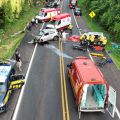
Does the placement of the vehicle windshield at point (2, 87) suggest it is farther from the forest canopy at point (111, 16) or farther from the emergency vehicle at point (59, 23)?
the emergency vehicle at point (59, 23)

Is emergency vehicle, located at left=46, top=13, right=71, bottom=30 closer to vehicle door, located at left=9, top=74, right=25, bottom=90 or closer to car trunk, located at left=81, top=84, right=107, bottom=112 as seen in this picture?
vehicle door, located at left=9, top=74, right=25, bottom=90

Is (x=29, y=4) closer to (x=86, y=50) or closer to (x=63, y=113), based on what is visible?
(x=86, y=50)

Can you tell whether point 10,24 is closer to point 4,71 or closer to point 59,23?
point 59,23

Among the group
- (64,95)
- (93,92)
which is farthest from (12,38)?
(93,92)

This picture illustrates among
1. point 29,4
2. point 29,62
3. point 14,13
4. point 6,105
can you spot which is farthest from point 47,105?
point 29,4

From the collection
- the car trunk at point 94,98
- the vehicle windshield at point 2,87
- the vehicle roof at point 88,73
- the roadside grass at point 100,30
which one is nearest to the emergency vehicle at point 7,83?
the vehicle windshield at point 2,87
